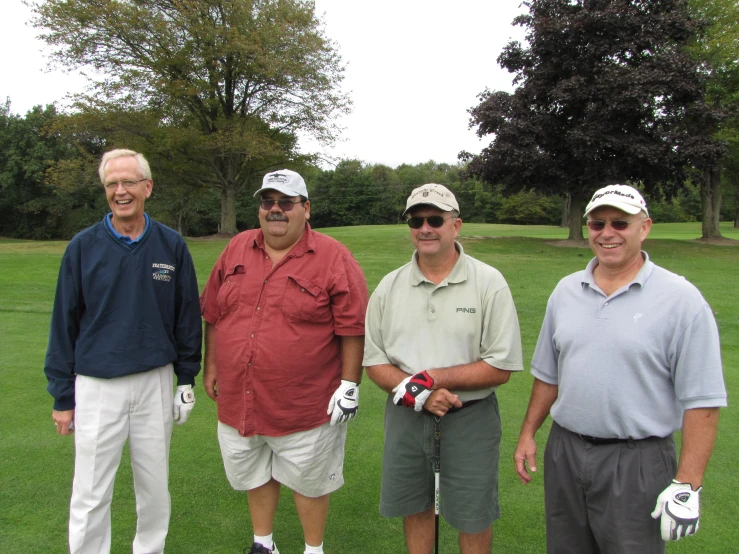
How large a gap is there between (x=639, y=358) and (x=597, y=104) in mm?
21377

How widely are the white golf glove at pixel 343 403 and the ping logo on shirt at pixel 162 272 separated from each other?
1.05 m

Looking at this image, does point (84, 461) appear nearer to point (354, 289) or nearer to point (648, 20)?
point (354, 289)

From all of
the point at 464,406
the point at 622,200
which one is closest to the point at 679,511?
the point at 464,406

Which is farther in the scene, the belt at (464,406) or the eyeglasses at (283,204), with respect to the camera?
the eyeglasses at (283,204)

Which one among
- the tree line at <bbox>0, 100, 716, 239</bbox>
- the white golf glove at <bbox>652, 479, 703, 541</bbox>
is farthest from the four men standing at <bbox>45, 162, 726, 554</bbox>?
the tree line at <bbox>0, 100, 716, 239</bbox>

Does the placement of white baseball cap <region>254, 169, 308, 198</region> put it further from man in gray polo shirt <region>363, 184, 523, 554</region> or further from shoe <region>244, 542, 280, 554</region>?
shoe <region>244, 542, 280, 554</region>

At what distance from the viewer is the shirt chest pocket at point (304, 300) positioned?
2855 mm

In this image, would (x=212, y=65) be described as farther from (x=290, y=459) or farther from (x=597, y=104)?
A: (x=290, y=459)

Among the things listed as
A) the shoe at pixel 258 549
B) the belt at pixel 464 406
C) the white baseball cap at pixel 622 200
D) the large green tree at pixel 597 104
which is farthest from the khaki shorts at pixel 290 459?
the large green tree at pixel 597 104

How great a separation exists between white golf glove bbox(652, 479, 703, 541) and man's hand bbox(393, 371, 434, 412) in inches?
39.1

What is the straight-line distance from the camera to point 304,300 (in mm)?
2863

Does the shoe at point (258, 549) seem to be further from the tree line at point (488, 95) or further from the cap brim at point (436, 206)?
the tree line at point (488, 95)

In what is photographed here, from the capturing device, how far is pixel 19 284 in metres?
12.1

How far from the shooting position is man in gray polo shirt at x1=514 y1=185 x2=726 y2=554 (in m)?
2.11
